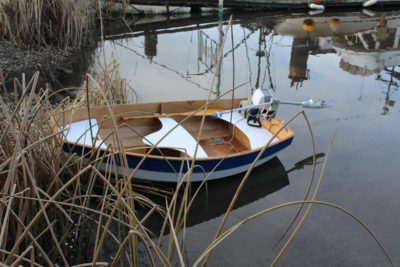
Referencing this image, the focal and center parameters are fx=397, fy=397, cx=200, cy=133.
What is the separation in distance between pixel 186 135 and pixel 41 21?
17.1 ft

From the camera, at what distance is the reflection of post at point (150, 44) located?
1046cm

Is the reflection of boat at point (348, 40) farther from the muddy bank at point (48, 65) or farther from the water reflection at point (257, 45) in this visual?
the muddy bank at point (48, 65)

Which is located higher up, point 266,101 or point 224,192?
point 266,101

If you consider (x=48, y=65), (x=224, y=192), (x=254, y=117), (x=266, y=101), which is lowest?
(x=224, y=192)

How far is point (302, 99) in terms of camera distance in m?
8.08

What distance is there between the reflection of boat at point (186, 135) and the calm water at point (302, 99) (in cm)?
46

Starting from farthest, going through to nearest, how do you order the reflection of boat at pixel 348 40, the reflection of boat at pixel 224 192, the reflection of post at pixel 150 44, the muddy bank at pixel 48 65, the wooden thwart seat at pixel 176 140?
the reflection of boat at pixel 348 40
the reflection of post at pixel 150 44
the muddy bank at pixel 48 65
the wooden thwart seat at pixel 176 140
the reflection of boat at pixel 224 192

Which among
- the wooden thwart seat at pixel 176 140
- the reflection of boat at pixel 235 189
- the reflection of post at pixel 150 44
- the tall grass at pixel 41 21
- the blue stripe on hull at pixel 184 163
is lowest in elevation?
the reflection of boat at pixel 235 189

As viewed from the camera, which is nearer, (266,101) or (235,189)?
(235,189)

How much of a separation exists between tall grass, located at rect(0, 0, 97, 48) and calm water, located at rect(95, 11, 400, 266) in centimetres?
130

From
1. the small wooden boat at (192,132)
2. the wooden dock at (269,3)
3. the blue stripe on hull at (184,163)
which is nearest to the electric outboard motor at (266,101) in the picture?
the small wooden boat at (192,132)

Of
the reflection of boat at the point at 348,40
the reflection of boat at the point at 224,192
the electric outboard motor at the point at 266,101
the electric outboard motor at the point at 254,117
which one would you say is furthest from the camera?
the reflection of boat at the point at 348,40

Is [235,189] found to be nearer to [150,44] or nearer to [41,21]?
[41,21]

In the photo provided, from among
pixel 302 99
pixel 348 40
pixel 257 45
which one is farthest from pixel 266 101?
pixel 348 40
